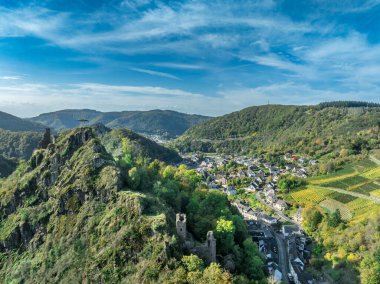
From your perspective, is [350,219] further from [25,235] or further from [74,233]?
[25,235]

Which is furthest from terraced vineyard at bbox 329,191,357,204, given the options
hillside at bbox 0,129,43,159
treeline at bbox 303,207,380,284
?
hillside at bbox 0,129,43,159

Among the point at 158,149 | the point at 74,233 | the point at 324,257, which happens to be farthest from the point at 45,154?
the point at 158,149

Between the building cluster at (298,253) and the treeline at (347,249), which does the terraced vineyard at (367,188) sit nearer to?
the treeline at (347,249)

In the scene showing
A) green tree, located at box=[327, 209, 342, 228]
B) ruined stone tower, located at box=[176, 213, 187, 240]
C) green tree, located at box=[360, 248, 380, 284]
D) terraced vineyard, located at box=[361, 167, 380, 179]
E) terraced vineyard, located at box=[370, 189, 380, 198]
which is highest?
ruined stone tower, located at box=[176, 213, 187, 240]

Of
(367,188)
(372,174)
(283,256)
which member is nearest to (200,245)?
(283,256)

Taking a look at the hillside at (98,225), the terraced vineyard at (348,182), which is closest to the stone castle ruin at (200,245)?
the hillside at (98,225)

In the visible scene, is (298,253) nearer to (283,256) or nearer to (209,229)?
(283,256)

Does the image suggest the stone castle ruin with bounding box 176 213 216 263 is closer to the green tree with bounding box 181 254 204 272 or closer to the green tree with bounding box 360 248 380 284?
the green tree with bounding box 181 254 204 272
